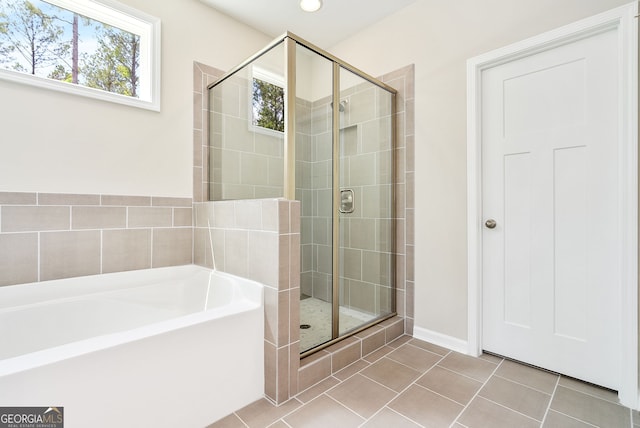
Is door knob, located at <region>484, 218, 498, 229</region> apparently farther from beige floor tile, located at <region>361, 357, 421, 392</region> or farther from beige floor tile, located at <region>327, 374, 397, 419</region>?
beige floor tile, located at <region>327, 374, 397, 419</region>

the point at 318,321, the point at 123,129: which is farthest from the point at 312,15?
the point at 318,321

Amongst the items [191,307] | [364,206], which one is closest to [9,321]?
[191,307]

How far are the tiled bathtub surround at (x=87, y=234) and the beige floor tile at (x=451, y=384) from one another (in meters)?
1.85

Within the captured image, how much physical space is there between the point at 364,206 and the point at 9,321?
211 cm

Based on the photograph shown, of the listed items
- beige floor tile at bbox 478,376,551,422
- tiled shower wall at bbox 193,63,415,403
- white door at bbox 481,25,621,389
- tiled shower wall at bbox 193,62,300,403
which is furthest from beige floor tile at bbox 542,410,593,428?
tiled shower wall at bbox 193,62,300,403

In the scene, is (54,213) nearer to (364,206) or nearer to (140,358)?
(140,358)

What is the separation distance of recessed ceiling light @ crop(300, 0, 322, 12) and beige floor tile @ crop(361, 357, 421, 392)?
2.68m

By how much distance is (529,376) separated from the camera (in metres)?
1.70

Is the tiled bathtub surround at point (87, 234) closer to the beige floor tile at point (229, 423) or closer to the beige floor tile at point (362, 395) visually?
the beige floor tile at point (229, 423)

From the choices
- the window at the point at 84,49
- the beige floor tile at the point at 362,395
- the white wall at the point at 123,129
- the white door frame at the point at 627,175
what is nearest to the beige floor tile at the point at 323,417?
the beige floor tile at the point at 362,395

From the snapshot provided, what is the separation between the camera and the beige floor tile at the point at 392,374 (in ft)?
5.39

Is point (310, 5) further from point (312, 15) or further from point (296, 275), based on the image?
A: point (296, 275)

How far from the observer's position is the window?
1.64m

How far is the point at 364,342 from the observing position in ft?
6.45
